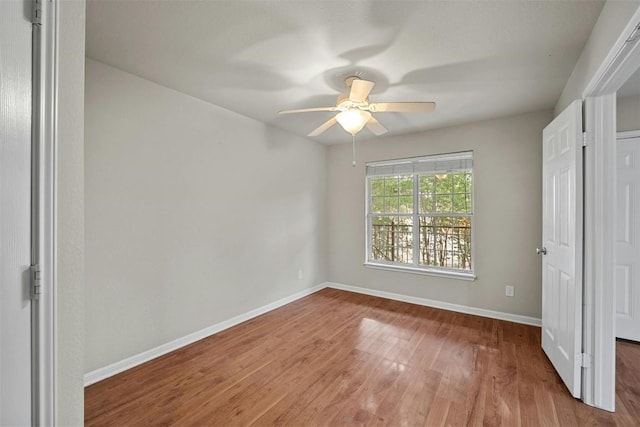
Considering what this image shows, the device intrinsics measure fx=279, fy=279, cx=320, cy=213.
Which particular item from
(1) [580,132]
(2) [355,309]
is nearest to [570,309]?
(1) [580,132]

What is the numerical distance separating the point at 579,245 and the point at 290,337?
2553 mm

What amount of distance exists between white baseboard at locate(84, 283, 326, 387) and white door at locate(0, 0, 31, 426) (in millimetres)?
1671

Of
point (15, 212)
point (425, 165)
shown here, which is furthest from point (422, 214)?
point (15, 212)

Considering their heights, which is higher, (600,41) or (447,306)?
(600,41)

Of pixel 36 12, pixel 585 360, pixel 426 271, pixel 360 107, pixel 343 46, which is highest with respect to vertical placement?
pixel 343 46

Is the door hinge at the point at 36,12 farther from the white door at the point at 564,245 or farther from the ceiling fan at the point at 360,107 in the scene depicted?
the white door at the point at 564,245

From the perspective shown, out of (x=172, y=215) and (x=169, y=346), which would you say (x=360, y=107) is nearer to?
(x=172, y=215)

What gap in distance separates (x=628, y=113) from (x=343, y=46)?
10.1 ft

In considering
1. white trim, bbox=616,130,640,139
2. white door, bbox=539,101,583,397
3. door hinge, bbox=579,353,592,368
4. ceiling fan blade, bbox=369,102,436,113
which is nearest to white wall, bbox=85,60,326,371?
ceiling fan blade, bbox=369,102,436,113

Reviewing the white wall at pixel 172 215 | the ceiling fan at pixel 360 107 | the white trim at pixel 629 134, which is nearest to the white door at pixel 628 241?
the white trim at pixel 629 134

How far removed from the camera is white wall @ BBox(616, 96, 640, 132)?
277 cm

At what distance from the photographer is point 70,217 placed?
943mm

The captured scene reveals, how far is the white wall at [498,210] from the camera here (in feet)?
10.6

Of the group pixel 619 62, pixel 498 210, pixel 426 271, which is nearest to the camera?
pixel 619 62
